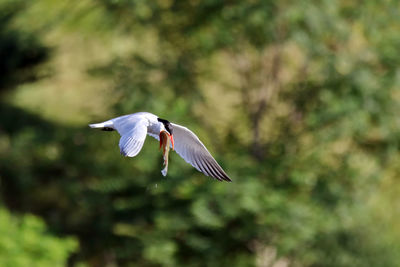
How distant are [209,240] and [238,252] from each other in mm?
811

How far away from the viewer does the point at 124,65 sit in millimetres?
13219

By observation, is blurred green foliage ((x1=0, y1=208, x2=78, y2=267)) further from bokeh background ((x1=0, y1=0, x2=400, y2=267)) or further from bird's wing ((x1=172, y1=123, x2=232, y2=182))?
bird's wing ((x1=172, y1=123, x2=232, y2=182))

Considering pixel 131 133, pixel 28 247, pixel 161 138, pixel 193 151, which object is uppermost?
pixel 28 247

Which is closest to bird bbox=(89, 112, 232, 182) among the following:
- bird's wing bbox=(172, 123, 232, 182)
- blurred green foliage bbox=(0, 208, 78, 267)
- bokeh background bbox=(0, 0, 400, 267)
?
bird's wing bbox=(172, 123, 232, 182)

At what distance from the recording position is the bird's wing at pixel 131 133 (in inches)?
181

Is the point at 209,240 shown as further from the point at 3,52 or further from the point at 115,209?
the point at 3,52

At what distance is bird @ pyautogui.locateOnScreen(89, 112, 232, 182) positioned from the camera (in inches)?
188

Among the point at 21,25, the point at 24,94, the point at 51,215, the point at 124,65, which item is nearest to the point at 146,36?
the point at 124,65

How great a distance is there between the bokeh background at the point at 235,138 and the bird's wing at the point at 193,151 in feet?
16.5

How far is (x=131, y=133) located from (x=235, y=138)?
8.83m

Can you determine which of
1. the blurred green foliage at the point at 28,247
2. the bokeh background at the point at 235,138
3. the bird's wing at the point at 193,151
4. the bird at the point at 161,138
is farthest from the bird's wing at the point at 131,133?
the blurred green foliage at the point at 28,247

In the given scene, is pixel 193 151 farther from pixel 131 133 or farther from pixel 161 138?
pixel 131 133

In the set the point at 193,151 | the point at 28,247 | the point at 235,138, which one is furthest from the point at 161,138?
the point at 235,138

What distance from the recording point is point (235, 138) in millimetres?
13688
